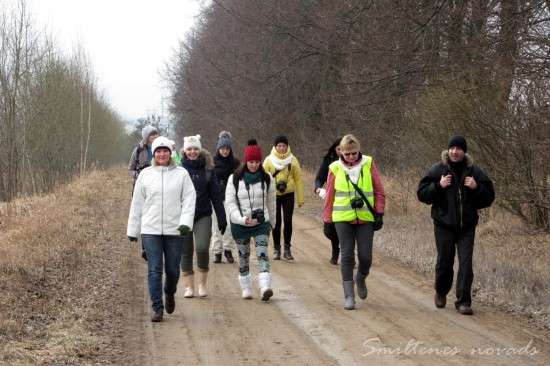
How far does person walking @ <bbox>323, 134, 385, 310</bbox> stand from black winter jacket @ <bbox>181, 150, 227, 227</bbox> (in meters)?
1.43

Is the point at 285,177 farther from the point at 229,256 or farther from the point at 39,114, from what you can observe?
the point at 39,114

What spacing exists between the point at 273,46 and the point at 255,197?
19.8 m

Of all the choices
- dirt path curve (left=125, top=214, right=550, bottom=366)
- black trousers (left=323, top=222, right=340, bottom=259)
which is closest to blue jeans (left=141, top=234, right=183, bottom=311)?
dirt path curve (left=125, top=214, right=550, bottom=366)

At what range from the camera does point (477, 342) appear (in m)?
6.78

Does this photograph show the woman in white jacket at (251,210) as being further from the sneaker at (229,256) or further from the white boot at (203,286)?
the sneaker at (229,256)

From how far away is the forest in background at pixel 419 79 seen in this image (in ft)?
38.4

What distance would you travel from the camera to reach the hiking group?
7.73 m

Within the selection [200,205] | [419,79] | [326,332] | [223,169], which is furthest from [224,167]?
[419,79]

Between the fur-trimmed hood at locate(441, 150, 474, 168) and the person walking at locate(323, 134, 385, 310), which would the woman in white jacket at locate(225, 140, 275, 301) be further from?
the fur-trimmed hood at locate(441, 150, 474, 168)

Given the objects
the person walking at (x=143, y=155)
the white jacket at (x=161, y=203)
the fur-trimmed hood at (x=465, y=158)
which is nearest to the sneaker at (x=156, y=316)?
the white jacket at (x=161, y=203)

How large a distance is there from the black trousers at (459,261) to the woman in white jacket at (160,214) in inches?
108

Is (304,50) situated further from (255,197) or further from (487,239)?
(255,197)

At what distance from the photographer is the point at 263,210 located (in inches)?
351

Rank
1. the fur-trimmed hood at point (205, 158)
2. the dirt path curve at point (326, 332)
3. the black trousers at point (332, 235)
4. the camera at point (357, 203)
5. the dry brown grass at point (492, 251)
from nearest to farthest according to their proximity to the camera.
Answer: the dirt path curve at point (326, 332) → the camera at point (357, 203) → the dry brown grass at point (492, 251) → the fur-trimmed hood at point (205, 158) → the black trousers at point (332, 235)
